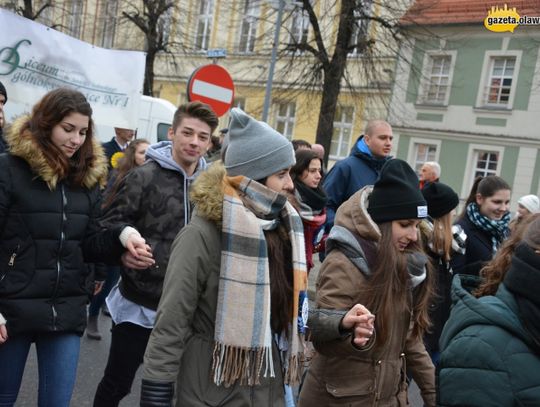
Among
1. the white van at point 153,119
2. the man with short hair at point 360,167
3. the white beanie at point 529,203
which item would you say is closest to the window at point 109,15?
the white van at point 153,119

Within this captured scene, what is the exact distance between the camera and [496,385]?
159 centimetres

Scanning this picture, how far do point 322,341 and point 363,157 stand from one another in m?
3.23

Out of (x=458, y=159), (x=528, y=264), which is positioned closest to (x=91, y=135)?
(x=528, y=264)

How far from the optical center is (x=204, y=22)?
97.6ft

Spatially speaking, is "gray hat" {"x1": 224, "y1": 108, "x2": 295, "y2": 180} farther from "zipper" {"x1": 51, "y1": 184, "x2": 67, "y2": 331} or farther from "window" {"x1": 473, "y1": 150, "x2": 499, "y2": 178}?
"window" {"x1": 473, "y1": 150, "x2": 499, "y2": 178}

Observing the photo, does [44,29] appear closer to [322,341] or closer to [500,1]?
[322,341]

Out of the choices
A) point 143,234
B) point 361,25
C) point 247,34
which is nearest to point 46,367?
point 143,234

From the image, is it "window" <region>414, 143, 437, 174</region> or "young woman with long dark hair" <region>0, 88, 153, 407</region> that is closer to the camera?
"young woman with long dark hair" <region>0, 88, 153, 407</region>

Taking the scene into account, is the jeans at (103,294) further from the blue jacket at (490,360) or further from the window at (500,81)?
the window at (500,81)

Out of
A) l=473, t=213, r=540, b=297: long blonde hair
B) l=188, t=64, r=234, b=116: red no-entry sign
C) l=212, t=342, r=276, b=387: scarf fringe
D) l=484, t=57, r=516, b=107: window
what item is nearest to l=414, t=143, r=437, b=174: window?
l=484, t=57, r=516, b=107: window

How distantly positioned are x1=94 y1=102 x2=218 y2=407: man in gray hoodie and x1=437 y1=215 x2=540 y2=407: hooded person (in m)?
1.87

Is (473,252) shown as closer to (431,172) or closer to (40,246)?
(40,246)

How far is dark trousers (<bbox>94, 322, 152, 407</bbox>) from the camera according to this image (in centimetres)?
316

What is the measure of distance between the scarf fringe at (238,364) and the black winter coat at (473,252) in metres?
2.49
